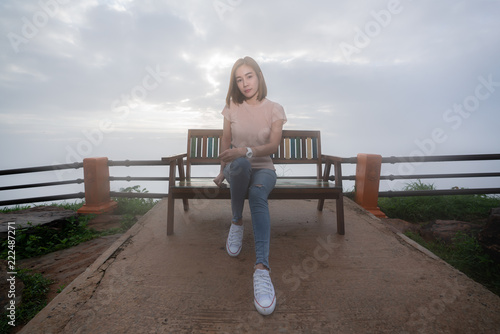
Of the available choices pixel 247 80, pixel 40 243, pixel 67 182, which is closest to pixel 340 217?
pixel 247 80

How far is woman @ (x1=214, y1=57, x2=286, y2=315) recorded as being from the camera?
2.20m

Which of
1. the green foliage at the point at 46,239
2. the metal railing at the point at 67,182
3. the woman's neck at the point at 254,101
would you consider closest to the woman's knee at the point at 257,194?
the woman's neck at the point at 254,101

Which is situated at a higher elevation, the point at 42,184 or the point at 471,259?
the point at 42,184

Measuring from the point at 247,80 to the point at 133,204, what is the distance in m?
3.57

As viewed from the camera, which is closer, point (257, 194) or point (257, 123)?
point (257, 194)

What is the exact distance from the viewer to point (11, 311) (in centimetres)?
192

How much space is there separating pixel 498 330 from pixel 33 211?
5.54 meters

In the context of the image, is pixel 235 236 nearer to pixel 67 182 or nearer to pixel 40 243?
pixel 40 243

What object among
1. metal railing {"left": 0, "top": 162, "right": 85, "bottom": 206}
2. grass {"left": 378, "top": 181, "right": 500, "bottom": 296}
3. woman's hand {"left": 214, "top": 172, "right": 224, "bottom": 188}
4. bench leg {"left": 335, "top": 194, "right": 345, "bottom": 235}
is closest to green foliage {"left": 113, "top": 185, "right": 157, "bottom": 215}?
metal railing {"left": 0, "top": 162, "right": 85, "bottom": 206}

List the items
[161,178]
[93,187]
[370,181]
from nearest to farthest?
[370,181]
[93,187]
[161,178]

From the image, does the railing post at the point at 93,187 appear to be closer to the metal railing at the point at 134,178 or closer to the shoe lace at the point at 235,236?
the metal railing at the point at 134,178

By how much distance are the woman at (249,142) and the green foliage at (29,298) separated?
1.49 meters

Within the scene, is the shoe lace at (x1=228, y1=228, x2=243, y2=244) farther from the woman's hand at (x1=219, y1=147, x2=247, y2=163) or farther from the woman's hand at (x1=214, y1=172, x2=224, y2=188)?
the woman's hand at (x1=219, y1=147, x2=247, y2=163)

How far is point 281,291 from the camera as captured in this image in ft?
6.19
